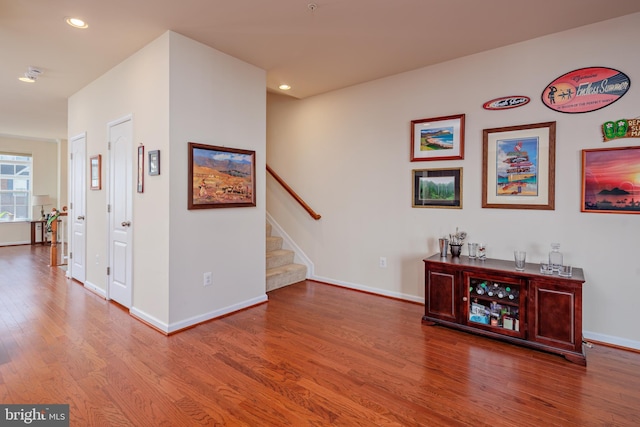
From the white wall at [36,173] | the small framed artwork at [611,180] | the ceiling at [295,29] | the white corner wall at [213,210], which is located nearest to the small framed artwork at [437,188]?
the small framed artwork at [611,180]

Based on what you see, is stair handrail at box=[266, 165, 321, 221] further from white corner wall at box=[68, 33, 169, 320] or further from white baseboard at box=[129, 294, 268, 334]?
white corner wall at box=[68, 33, 169, 320]

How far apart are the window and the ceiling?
5.27 metres

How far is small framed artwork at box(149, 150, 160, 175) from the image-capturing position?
306 cm

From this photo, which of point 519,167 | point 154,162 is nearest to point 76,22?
point 154,162

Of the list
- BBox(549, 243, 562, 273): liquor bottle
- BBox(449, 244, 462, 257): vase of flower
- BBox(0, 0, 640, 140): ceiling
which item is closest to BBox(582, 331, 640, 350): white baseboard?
BBox(549, 243, 562, 273): liquor bottle

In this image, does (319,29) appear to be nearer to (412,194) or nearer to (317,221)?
(412,194)

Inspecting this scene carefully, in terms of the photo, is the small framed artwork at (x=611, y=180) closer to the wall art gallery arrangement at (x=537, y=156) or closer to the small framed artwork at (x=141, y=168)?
the wall art gallery arrangement at (x=537, y=156)

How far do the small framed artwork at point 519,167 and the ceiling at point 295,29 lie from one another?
0.88 metres

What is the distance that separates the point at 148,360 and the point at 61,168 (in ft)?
25.8

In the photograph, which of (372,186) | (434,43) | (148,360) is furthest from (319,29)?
(148,360)

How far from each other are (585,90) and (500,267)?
67.4 inches

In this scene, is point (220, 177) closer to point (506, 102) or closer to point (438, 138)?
point (438, 138)

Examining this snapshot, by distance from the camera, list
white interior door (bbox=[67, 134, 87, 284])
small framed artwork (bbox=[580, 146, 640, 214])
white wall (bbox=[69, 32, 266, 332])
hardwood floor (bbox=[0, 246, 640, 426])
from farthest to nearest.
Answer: white interior door (bbox=[67, 134, 87, 284])
white wall (bbox=[69, 32, 266, 332])
small framed artwork (bbox=[580, 146, 640, 214])
hardwood floor (bbox=[0, 246, 640, 426])

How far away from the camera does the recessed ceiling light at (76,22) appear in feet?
8.96
